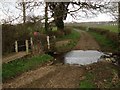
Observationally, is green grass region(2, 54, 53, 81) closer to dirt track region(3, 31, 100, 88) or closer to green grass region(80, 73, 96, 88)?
dirt track region(3, 31, 100, 88)

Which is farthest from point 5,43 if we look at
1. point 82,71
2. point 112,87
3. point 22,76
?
point 112,87

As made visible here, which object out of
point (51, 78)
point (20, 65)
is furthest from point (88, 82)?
point (20, 65)

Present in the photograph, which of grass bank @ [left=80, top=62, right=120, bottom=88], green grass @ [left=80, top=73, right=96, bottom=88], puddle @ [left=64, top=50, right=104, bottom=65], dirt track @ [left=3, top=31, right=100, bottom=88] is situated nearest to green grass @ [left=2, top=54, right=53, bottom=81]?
dirt track @ [left=3, top=31, right=100, bottom=88]

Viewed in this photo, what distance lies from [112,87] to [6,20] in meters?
10.4

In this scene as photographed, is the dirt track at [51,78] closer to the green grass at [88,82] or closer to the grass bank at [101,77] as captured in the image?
the green grass at [88,82]

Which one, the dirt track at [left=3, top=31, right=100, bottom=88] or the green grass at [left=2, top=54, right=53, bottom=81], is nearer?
the dirt track at [left=3, top=31, right=100, bottom=88]

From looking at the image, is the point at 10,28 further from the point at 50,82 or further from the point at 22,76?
Result: the point at 50,82

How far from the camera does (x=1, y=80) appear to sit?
1334 cm

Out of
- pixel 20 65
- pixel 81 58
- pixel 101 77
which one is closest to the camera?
pixel 101 77

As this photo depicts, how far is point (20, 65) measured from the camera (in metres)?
16.4

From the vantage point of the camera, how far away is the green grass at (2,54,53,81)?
14350 millimetres

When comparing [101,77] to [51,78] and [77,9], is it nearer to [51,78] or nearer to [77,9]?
[51,78]

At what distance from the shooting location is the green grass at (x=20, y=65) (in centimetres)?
1435

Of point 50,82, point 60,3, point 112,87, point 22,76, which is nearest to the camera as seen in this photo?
point 112,87
